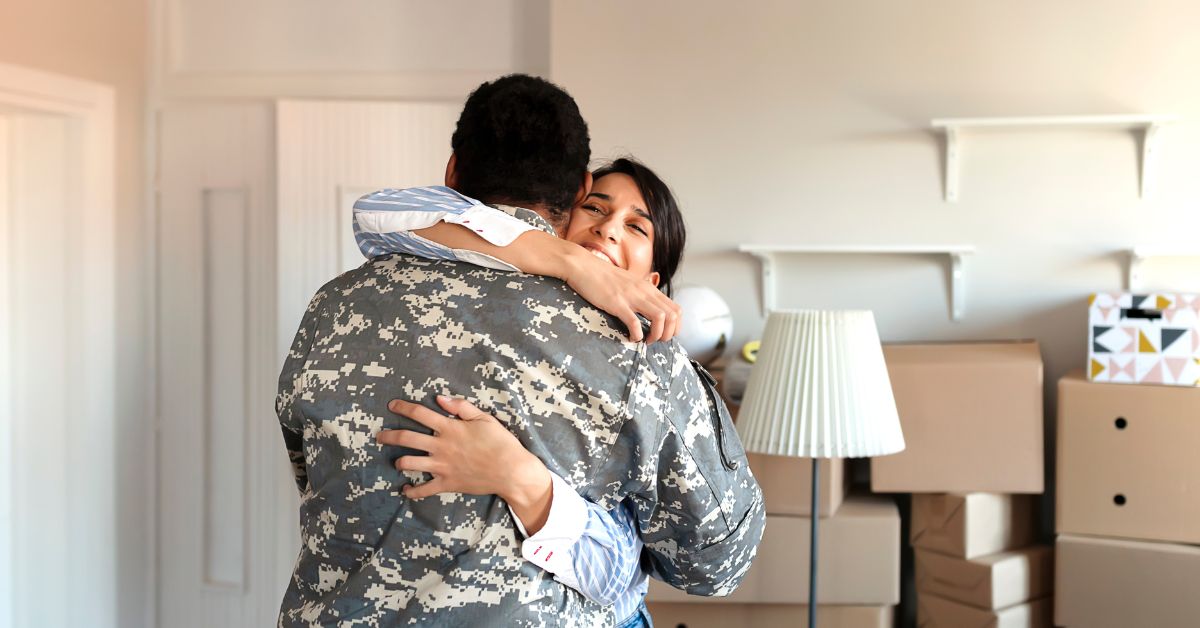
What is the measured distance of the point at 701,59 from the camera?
2883 millimetres

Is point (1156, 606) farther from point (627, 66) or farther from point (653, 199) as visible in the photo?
point (627, 66)

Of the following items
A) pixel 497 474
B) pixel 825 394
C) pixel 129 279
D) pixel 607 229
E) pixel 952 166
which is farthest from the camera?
pixel 129 279

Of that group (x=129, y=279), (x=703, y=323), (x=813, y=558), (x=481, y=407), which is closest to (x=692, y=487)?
(x=481, y=407)

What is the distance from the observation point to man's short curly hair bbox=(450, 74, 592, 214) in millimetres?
1087

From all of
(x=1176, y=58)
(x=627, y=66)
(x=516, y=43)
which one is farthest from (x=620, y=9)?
(x=1176, y=58)

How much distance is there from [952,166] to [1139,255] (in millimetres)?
499

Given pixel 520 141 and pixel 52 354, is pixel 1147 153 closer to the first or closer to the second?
pixel 520 141

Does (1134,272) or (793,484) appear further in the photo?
(1134,272)

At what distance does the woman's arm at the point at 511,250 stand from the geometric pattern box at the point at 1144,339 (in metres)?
1.69

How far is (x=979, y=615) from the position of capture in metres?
2.39

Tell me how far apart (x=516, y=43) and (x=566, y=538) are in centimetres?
234

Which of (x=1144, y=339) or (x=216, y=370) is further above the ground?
(x=1144, y=339)

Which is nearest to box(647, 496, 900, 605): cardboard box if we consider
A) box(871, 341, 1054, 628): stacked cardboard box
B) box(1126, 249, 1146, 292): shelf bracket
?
box(871, 341, 1054, 628): stacked cardboard box

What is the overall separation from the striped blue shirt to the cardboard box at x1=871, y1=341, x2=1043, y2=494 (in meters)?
1.41
